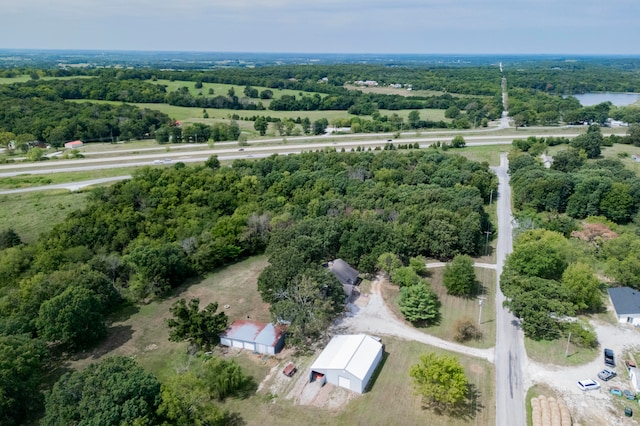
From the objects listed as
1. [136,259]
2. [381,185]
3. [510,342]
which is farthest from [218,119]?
[510,342]

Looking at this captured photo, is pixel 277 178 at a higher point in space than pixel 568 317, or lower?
higher

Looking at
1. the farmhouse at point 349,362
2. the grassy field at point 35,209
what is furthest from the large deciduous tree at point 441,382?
the grassy field at point 35,209

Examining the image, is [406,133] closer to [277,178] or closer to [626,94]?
[277,178]

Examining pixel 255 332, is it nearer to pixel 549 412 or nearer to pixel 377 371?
pixel 377 371

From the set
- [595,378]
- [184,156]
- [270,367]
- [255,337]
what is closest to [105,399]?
[270,367]

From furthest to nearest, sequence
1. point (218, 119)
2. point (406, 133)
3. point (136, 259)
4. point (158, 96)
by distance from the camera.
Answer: point (158, 96) → point (218, 119) → point (406, 133) → point (136, 259)

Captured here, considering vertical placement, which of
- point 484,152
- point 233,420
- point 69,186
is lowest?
point 233,420

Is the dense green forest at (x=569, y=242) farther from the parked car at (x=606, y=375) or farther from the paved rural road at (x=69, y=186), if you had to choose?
the paved rural road at (x=69, y=186)
